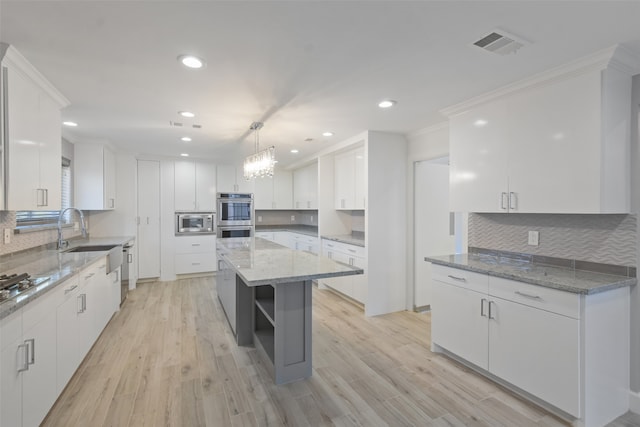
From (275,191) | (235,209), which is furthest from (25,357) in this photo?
(275,191)

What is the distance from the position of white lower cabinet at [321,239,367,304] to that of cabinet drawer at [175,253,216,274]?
2420 millimetres

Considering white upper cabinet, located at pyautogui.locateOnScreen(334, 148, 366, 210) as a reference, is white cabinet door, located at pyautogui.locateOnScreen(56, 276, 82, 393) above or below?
below

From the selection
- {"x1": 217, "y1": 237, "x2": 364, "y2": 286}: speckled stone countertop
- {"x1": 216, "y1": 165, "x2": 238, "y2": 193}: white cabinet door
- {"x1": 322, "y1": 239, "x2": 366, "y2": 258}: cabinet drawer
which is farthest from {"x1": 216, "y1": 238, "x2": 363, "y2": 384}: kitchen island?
{"x1": 216, "y1": 165, "x2": 238, "y2": 193}: white cabinet door

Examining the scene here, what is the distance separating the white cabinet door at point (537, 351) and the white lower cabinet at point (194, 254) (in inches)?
198

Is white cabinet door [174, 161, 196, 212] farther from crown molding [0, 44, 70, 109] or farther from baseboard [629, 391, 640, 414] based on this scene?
baseboard [629, 391, 640, 414]

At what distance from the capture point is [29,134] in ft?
7.29

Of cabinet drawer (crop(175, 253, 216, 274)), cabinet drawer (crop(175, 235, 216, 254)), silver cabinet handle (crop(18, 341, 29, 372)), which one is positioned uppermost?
cabinet drawer (crop(175, 235, 216, 254))

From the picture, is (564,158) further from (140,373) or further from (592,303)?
(140,373)

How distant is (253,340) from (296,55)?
2632 millimetres

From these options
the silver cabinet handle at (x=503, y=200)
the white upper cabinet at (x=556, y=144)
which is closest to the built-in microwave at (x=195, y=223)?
the white upper cabinet at (x=556, y=144)

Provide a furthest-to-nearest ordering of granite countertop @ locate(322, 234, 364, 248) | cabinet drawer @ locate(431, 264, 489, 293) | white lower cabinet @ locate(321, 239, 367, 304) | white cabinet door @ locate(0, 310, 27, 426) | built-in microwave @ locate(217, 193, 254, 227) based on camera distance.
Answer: built-in microwave @ locate(217, 193, 254, 227) → granite countertop @ locate(322, 234, 364, 248) → white lower cabinet @ locate(321, 239, 367, 304) → cabinet drawer @ locate(431, 264, 489, 293) → white cabinet door @ locate(0, 310, 27, 426)

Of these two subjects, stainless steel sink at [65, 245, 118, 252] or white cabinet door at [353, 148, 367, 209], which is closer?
stainless steel sink at [65, 245, 118, 252]

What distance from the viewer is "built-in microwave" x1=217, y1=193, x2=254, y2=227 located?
615 cm

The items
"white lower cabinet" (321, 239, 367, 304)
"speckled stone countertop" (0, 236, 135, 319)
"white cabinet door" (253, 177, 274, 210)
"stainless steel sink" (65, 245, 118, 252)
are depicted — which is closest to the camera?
"speckled stone countertop" (0, 236, 135, 319)
